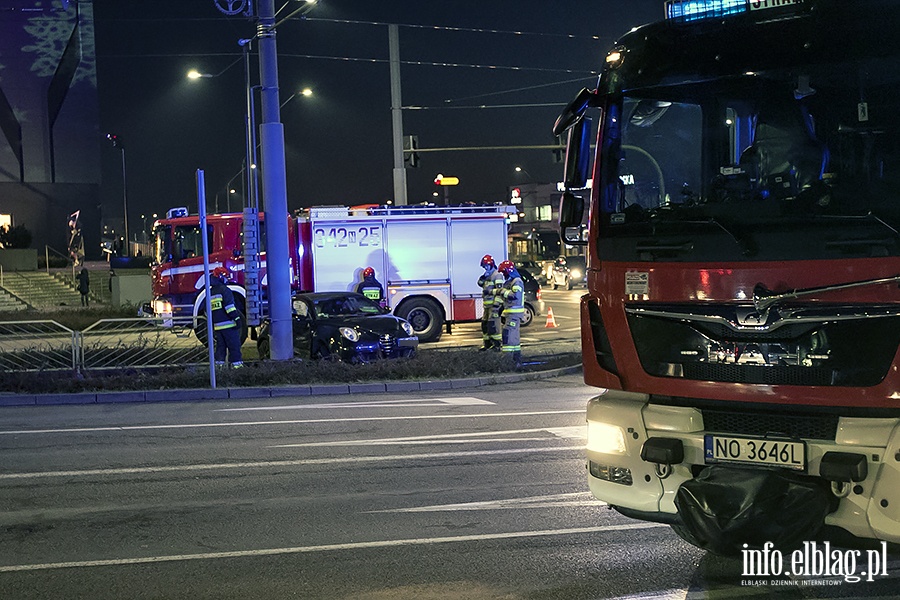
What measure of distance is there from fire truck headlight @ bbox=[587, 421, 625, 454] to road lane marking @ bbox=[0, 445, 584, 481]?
3.57 metres

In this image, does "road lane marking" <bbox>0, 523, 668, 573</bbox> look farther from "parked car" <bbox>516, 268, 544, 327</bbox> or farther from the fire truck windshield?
"parked car" <bbox>516, 268, 544, 327</bbox>

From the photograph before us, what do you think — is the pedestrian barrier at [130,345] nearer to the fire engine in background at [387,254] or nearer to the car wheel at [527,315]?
the fire engine in background at [387,254]

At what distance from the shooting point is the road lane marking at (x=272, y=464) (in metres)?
9.02

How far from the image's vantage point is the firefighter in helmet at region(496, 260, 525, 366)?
1797 centimetres

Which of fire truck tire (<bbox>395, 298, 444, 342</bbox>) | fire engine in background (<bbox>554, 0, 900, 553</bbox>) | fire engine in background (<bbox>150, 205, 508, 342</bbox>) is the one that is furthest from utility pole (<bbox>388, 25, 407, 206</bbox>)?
fire engine in background (<bbox>554, 0, 900, 553</bbox>)

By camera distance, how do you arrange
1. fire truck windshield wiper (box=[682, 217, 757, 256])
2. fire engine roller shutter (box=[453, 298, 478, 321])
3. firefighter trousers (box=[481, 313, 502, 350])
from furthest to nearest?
fire engine roller shutter (box=[453, 298, 478, 321])
firefighter trousers (box=[481, 313, 502, 350])
fire truck windshield wiper (box=[682, 217, 757, 256])

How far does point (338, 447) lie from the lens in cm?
1016

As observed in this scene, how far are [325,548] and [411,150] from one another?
23727 millimetres

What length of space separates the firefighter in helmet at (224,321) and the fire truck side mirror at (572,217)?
10.4 m

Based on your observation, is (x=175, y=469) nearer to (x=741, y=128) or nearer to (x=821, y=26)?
(x=741, y=128)

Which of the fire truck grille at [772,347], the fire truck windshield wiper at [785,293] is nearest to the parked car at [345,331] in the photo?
the fire truck grille at [772,347]

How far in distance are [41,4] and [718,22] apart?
221 ft

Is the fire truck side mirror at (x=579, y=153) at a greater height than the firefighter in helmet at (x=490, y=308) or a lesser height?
greater

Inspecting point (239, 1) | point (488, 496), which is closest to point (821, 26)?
point (488, 496)
